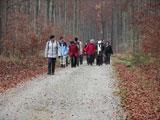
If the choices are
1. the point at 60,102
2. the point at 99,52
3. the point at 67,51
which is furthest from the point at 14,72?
the point at 99,52

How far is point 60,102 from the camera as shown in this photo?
26.3 feet

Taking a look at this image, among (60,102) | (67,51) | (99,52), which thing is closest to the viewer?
(60,102)

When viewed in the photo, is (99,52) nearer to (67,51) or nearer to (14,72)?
(67,51)

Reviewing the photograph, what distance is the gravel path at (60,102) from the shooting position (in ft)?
21.9

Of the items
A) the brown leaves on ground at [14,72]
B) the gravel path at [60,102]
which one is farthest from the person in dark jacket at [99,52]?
the gravel path at [60,102]

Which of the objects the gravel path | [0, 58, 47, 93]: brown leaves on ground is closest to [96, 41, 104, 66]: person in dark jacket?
[0, 58, 47, 93]: brown leaves on ground

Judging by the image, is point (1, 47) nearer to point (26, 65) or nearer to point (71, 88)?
point (26, 65)

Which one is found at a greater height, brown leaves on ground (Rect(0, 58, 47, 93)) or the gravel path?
brown leaves on ground (Rect(0, 58, 47, 93))

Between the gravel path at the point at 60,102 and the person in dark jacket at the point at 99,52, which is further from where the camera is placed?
the person in dark jacket at the point at 99,52

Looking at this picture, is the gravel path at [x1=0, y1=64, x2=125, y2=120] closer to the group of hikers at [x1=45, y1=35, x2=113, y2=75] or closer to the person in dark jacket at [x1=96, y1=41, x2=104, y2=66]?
the group of hikers at [x1=45, y1=35, x2=113, y2=75]

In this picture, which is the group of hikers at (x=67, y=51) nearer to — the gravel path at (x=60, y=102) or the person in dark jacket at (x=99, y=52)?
the person in dark jacket at (x=99, y=52)

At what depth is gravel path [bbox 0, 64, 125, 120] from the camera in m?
6.66

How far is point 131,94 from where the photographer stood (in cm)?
984

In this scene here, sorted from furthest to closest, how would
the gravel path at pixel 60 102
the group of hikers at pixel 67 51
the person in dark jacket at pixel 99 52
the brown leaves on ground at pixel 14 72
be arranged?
the person in dark jacket at pixel 99 52 → the group of hikers at pixel 67 51 → the brown leaves on ground at pixel 14 72 → the gravel path at pixel 60 102
